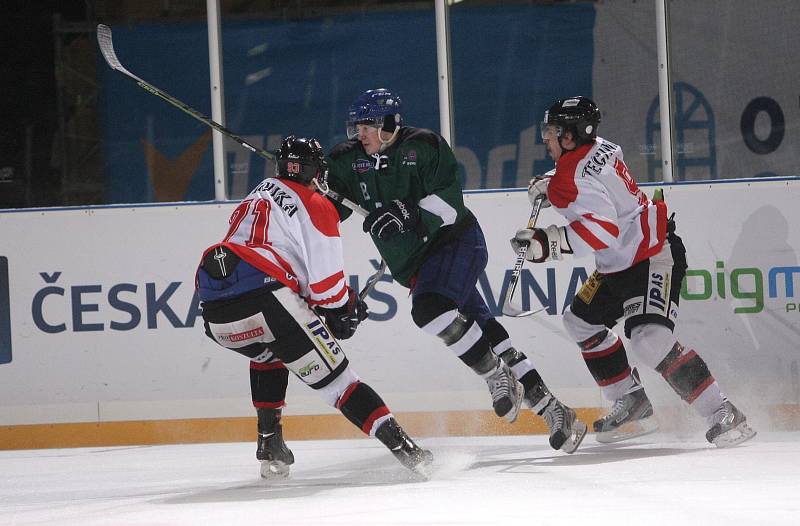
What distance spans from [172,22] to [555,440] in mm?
2785

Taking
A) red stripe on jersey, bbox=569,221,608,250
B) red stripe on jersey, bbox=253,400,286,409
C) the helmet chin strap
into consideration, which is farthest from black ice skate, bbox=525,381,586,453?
the helmet chin strap

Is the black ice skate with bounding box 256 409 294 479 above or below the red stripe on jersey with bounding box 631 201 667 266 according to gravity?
below

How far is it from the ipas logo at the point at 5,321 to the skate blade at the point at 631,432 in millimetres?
2442

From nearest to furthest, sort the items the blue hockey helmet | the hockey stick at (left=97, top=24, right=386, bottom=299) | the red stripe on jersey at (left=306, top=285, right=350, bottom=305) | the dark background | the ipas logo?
Result: the red stripe on jersey at (left=306, top=285, right=350, bottom=305), the blue hockey helmet, the hockey stick at (left=97, top=24, right=386, bottom=299), the ipas logo, the dark background

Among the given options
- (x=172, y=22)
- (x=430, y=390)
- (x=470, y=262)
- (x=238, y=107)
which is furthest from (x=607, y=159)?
(x=172, y=22)

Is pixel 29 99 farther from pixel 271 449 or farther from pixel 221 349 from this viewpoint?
pixel 271 449

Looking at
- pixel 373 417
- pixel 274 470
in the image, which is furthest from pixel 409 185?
pixel 274 470

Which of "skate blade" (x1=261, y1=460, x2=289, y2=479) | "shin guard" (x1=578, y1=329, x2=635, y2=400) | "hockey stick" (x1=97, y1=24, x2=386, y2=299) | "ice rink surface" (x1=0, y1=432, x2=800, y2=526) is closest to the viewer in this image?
"ice rink surface" (x1=0, y1=432, x2=800, y2=526)

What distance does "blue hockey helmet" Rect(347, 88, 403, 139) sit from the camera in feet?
12.8

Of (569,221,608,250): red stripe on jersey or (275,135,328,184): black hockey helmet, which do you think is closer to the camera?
(275,135,328,184): black hockey helmet

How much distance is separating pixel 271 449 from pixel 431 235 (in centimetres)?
88

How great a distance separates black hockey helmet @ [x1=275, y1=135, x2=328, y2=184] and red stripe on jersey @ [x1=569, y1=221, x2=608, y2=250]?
866mm

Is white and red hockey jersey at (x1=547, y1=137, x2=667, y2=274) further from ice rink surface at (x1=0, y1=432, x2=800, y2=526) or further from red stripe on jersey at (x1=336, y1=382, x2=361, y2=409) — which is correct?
red stripe on jersey at (x1=336, y1=382, x2=361, y2=409)

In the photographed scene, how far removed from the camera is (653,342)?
152 inches
